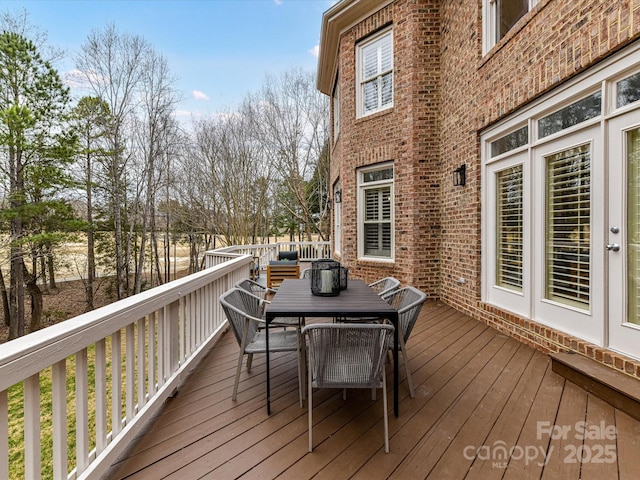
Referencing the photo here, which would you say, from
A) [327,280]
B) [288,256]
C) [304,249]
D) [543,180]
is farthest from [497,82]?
[304,249]

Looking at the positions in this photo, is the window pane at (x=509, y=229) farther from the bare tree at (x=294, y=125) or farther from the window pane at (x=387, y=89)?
the bare tree at (x=294, y=125)

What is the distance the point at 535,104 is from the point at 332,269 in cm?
269

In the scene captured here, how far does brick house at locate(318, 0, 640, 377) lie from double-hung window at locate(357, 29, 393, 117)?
0.09 feet

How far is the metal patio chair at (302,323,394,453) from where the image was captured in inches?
68.7

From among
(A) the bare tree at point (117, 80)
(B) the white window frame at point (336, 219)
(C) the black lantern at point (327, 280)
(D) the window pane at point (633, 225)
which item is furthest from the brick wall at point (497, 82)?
(A) the bare tree at point (117, 80)

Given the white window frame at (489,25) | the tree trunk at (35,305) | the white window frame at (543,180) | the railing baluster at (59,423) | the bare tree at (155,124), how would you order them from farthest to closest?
the bare tree at (155,124) < the tree trunk at (35,305) < the white window frame at (489,25) < the white window frame at (543,180) < the railing baluster at (59,423)

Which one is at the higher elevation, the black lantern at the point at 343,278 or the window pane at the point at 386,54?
the window pane at the point at 386,54

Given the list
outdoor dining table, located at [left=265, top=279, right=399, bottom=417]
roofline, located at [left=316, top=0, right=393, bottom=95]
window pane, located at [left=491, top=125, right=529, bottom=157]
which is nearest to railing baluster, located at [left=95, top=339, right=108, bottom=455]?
outdoor dining table, located at [left=265, top=279, right=399, bottom=417]

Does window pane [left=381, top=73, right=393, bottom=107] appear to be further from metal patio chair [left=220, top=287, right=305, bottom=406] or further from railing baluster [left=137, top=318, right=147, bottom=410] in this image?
railing baluster [left=137, top=318, right=147, bottom=410]

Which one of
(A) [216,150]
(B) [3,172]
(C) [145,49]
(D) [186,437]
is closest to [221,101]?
(A) [216,150]

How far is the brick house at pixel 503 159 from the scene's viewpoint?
240 cm

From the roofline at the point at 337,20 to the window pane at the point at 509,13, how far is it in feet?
7.62

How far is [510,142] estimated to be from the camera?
3.61 metres

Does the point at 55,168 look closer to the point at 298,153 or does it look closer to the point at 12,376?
the point at 298,153
